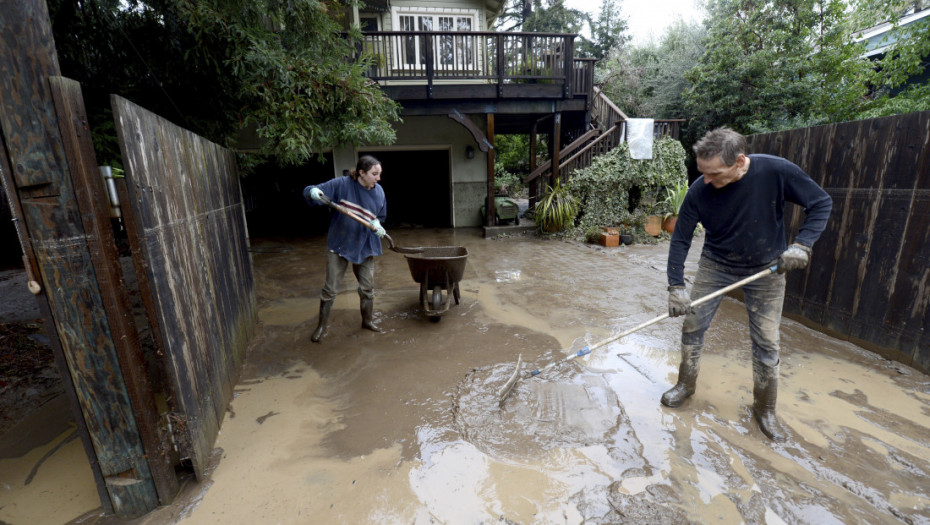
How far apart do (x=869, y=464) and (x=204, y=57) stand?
6106mm

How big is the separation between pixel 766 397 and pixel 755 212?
47.3 inches

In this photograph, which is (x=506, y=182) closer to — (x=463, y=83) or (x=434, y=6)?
(x=434, y=6)

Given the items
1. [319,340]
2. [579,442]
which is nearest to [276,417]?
[319,340]

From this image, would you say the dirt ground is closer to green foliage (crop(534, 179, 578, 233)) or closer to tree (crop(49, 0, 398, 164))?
tree (crop(49, 0, 398, 164))

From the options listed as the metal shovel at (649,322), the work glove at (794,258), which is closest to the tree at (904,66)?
the work glove at (794,258)

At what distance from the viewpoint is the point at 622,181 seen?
954cm

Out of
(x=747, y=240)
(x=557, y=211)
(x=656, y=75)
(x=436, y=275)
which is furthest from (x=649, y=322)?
(x=656, y=75)

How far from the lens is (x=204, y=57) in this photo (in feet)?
13.6

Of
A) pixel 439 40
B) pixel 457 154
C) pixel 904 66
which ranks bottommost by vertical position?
pixel 457 154

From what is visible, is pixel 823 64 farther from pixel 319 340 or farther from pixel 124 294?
pixel 124 294

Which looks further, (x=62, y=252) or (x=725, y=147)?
(x=725, y=147)

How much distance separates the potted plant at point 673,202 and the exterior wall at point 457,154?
450 cm

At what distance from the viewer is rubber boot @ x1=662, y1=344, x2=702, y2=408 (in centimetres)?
293

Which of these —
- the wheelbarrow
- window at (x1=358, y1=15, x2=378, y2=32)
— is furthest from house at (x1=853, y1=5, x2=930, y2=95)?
the wheelbarrow
